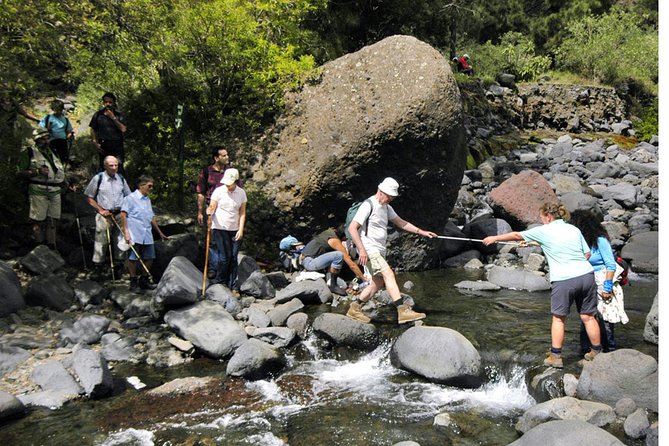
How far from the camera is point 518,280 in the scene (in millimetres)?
11148

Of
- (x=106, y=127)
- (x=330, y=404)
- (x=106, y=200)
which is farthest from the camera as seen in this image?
(x=106, y=127)

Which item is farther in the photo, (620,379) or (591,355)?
(591,355)

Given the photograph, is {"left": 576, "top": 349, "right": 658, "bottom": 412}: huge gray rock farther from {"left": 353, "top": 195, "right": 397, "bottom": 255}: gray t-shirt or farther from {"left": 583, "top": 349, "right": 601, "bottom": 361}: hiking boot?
{"left": 353, "top": 195, "right": 397, "bottom": 255}: gray t-shirt

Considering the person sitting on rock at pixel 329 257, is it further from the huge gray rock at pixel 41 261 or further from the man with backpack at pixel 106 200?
the huge gray rock at pixel 41 261

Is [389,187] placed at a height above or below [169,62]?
below

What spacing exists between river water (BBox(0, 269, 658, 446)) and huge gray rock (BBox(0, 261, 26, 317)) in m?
2.19

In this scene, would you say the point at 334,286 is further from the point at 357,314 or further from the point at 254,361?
the point at 254,361

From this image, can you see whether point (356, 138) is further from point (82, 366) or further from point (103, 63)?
point (82, 366)

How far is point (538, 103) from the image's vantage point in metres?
30.5

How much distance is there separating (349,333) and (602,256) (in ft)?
11.6

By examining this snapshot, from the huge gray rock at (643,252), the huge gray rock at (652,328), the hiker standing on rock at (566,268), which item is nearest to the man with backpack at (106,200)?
the hiker standing on rock at (566,268)

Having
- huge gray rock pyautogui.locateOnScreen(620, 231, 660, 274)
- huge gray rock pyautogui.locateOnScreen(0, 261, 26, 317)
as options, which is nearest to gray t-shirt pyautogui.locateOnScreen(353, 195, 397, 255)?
huge gray rock pyautogui.locateOnScreen(0, 261, 26, 317)

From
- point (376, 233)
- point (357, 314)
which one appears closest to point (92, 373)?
point (357, 314)

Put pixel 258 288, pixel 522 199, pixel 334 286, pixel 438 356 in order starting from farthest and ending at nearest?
1. pixel 522 199
2. pixel 334 286
3. pixel 258 288
4. pixel 438 356
